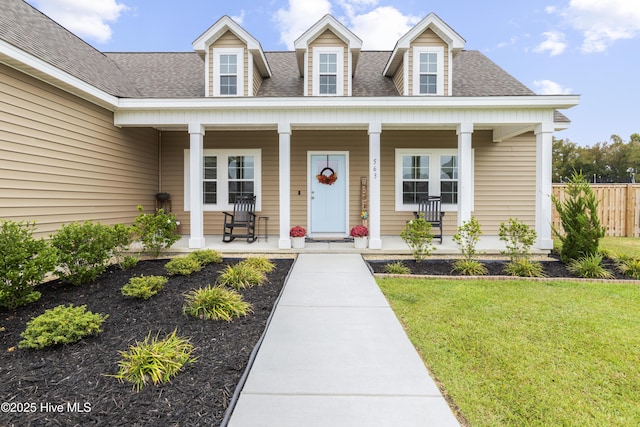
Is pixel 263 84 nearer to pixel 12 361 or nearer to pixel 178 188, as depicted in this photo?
pixel 178 188

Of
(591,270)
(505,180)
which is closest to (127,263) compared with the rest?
(591,270)

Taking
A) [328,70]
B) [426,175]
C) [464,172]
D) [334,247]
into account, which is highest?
[328,70]

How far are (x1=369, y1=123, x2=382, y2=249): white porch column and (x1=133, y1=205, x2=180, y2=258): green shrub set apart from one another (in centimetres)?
363

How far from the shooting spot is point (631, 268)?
482 centimetres

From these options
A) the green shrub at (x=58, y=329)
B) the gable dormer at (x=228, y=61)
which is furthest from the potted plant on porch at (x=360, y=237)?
the green shrub at (x=58, y=329)

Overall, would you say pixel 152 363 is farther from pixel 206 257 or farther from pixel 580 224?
pixel 580 224

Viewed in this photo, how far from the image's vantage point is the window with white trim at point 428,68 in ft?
23.3

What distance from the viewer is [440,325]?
9.68 feet

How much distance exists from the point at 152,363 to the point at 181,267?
2.58m

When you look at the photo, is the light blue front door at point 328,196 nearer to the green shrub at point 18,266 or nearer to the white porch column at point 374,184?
the white porch column at point 374,184

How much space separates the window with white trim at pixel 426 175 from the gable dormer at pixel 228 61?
405cm

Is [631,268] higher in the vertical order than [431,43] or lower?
lower

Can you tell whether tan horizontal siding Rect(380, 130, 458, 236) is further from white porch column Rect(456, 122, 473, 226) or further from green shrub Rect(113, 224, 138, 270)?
green shrub Rect(113, 224, 138, 270)

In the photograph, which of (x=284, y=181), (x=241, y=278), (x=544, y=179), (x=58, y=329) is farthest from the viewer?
(x=284, y=181)
